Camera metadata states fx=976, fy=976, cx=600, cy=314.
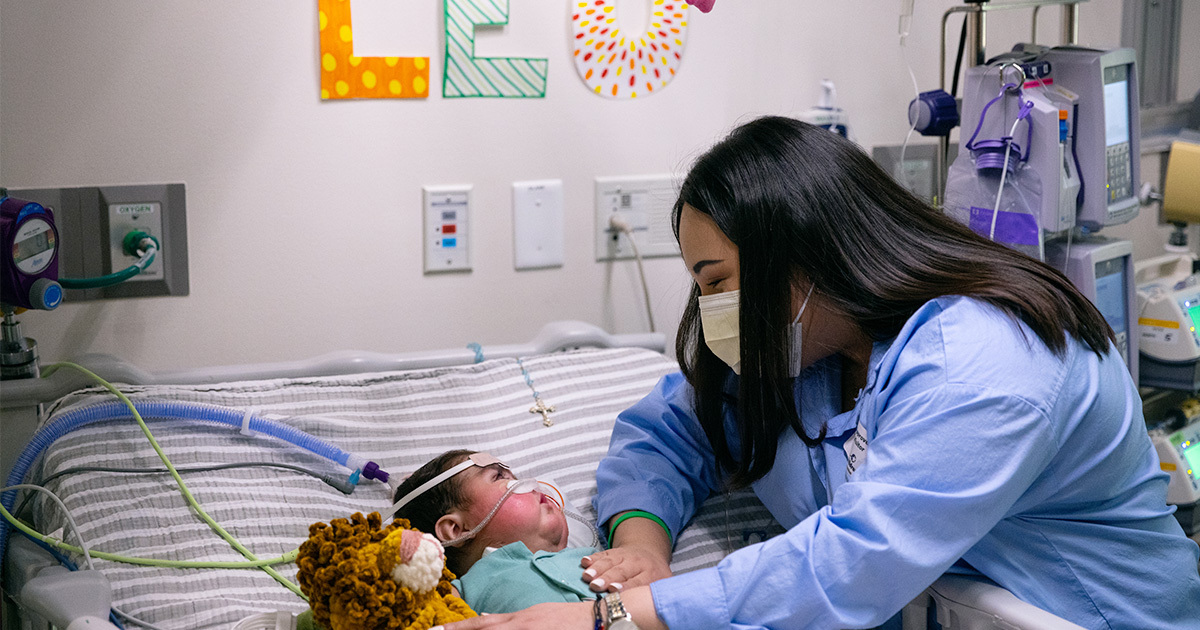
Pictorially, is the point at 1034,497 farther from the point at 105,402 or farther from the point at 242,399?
the point at 105,402

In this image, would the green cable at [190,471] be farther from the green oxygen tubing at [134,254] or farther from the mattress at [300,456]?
the green oxygen tubing at [134,254]

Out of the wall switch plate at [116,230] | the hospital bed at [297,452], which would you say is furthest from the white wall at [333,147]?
the hospital bed at [297,452]

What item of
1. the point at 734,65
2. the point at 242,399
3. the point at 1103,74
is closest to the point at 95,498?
the point at 242,399

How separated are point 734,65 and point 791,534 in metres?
1.31

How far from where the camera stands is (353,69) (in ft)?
6.06

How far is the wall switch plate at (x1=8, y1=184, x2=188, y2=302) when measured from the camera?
1701mm

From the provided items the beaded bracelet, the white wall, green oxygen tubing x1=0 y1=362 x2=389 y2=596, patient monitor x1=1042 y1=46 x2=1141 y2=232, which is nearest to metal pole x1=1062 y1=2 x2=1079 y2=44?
patient monitor x1=1042 y1=46 x2=1141 y2=232

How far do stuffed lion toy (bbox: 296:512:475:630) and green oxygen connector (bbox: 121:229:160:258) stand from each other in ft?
2.94

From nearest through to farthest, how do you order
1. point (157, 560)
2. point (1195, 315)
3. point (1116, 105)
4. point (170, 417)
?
point (157, 560)
point (170, 417)
point (1116, 105)
point (1195, 315)

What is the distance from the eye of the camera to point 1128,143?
6.84ft

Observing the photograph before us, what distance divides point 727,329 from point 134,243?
1.09 meters

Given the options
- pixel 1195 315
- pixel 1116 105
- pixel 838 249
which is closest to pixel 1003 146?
pixel 1116 105

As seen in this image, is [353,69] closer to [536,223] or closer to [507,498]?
[536,223]

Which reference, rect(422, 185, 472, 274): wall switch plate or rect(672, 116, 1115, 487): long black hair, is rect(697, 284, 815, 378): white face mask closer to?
rect(672, 116, 1115, 487): long black hair
